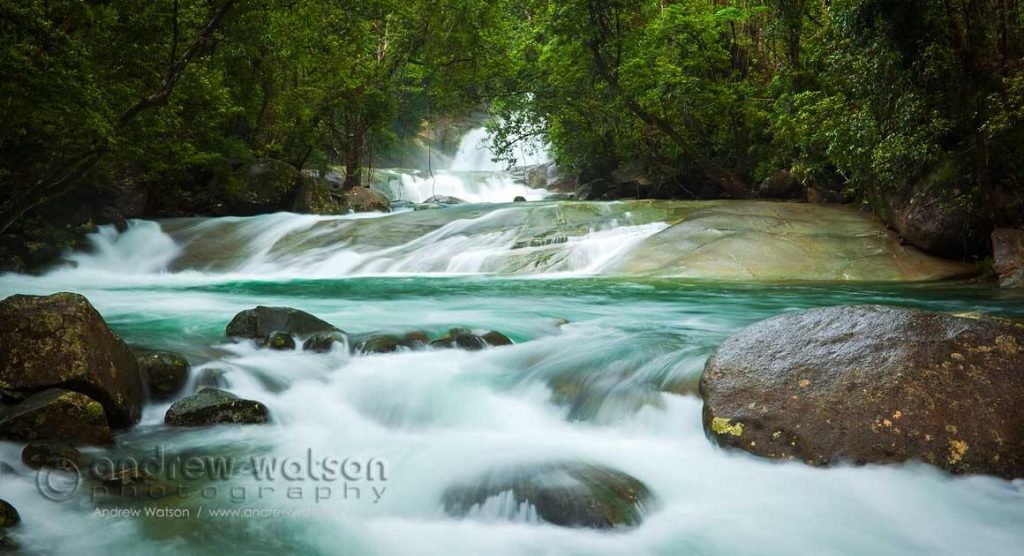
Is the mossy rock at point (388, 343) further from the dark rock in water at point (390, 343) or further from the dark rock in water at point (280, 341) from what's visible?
the dark rock in water at point (280, 341)

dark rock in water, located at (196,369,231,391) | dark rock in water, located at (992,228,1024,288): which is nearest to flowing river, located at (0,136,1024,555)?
dark rock in water, located at (196,369,231,391)

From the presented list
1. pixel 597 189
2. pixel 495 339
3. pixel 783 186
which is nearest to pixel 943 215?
pixel 783 186

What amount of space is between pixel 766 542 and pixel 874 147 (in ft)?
30.5

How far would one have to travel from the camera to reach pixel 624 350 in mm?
6285

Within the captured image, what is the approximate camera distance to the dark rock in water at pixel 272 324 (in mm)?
6875

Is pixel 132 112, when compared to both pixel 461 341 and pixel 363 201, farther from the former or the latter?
pixel 363 201

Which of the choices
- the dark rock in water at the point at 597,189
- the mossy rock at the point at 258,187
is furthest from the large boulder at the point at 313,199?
the dark rock in water at the point at 597,189

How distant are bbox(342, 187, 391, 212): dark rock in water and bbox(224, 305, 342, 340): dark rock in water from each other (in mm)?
13649

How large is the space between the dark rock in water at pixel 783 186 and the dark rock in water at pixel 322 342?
15847mm

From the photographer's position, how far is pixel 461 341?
6770 millimetres

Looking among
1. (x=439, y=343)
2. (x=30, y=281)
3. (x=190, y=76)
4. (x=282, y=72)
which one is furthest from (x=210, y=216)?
(x=439, y=343)

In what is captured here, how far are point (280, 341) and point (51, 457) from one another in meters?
2.72

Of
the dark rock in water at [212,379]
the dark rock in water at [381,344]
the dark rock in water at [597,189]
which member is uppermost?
the dark rock in water at [597,189]

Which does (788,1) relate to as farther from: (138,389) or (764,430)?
(138,389)
